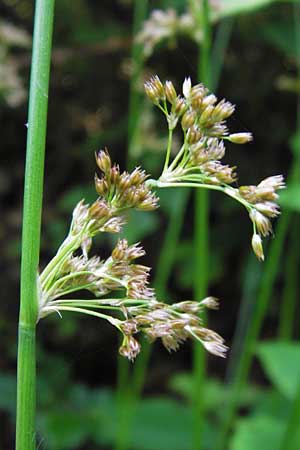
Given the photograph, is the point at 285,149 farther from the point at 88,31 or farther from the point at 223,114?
the point at 223,114

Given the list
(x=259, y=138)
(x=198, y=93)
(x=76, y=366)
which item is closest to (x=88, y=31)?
(x=259, y=138)

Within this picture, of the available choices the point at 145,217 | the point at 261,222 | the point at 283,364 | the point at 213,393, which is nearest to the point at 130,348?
the point at 261,222

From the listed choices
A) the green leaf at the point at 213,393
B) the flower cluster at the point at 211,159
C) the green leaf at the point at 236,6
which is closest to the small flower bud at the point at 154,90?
the flower cluster at the point at 211,159

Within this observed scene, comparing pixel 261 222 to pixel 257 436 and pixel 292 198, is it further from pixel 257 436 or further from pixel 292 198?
pixel 257 436

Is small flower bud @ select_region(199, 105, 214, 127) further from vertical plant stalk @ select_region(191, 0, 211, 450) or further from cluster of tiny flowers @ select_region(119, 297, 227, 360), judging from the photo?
vertical plant stalk @ select_region(191, 0, 211, 450)

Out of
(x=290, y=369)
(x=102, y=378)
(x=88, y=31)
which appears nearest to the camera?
(x=290, y=369)

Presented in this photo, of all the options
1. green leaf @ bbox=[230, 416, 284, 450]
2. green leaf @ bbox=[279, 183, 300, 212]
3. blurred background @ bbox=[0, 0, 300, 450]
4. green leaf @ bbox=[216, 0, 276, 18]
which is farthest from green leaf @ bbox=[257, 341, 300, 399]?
green leaf @ bbox=[216, 0, 276, 18]

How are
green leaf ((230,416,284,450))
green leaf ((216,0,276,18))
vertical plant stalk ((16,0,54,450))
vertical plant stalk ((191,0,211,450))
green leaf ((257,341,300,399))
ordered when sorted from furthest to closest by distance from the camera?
green leaf ((257,341,300,399)) → green leaf ((230,416,284,450)) → green leaf ((216,0,276,18)) → vertical plant stalk ((191,0,211,450)) → vertical plant stalk ((16,0,54,450))

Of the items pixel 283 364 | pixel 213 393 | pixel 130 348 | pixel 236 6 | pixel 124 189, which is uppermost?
pixel 236 6
